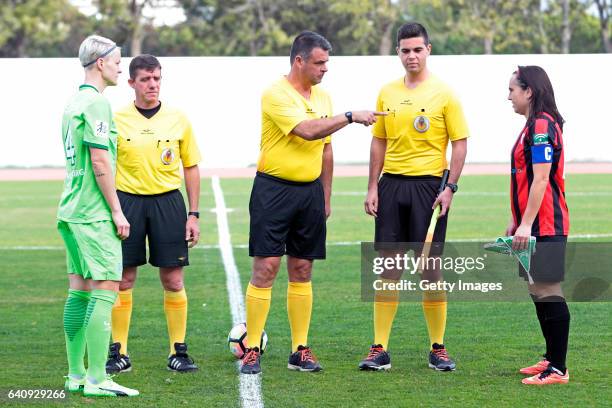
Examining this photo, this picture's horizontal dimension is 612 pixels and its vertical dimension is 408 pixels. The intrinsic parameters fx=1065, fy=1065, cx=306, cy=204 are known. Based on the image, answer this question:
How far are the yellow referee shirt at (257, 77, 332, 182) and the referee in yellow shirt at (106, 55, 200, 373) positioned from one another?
538 millimetres

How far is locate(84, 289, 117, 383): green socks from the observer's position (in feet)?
19.5

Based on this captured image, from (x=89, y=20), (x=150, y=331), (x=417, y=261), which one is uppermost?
(x=89, y=20)

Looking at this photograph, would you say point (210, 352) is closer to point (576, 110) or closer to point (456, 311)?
point (456, 311)

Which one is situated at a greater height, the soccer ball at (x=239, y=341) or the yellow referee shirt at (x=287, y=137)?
the yellow referee shirt at (x=287, y=137)

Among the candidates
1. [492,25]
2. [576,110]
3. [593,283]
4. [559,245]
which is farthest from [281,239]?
[492,25]

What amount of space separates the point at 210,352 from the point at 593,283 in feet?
14.0

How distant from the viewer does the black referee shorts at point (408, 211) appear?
6.80 metres

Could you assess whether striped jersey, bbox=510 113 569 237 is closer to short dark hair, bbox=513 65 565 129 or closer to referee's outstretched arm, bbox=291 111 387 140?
short dark hair, bbox=513 65 565 129

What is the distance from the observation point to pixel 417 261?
Result: 22.3 feet

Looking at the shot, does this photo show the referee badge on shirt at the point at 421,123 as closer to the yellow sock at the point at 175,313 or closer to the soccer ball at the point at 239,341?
the soccer ball at the point at 239,341

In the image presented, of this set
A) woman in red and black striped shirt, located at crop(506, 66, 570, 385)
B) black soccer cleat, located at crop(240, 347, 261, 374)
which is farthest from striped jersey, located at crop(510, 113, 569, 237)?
black soccer cleat, located at crop(240, 347, 261, 374)

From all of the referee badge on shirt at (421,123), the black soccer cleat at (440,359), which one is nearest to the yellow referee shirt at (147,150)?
the referee badge on shirt at (421,123)

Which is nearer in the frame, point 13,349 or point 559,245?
point 559,245

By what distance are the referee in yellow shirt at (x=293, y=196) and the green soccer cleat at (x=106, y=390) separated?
87 cm
